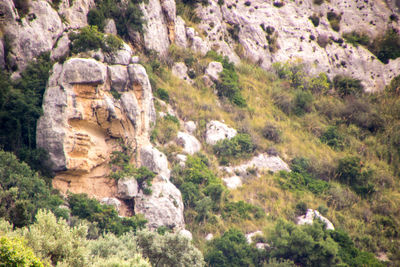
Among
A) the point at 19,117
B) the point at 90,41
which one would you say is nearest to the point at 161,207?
the point at 19,117

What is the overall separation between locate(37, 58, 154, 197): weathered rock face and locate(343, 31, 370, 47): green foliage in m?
38.8

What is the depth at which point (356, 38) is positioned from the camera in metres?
53.2

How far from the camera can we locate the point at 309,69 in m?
47.8

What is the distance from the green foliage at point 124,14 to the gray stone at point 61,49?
6.74 metres

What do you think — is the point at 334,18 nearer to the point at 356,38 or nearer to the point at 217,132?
the point at 356,38

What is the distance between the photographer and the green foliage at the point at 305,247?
23.3 metres

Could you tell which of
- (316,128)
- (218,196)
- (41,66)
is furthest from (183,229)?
(316,128)

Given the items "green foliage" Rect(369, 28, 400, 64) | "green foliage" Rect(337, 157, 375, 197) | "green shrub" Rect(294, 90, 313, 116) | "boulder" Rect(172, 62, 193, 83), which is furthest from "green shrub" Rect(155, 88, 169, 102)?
"green foliage" Rect(369, 28, 400, 64)

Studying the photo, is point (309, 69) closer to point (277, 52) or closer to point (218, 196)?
point (277, 52)

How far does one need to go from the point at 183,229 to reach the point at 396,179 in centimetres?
2308

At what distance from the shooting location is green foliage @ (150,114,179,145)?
95.3ft

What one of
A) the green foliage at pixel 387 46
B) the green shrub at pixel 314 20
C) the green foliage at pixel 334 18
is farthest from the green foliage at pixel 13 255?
the green foliage at pixel 334 18

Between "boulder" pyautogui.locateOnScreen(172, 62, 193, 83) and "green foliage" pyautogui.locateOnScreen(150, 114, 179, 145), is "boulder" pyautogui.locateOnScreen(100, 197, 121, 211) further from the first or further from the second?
"boulder" pyautogui.locateOnScreen(172, 62, 193, 83)

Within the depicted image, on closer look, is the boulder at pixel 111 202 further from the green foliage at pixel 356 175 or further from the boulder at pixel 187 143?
the green foliage at pixel 356 175
